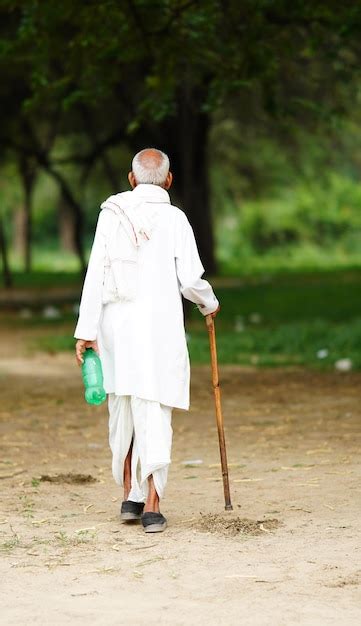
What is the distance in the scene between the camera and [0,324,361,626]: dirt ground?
17.9 ft

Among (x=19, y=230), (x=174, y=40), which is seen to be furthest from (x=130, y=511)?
(x=19, y=230)

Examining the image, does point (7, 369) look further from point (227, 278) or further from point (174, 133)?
point (227, 278)

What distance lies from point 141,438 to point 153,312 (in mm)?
661

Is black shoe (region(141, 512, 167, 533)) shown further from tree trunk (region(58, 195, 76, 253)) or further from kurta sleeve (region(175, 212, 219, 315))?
tree trunk (region(58, 195, 76, 253))

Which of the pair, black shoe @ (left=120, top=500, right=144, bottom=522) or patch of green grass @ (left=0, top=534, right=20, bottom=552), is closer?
patch of green grass @ (left=0, top=534, right=20, bottom=552)

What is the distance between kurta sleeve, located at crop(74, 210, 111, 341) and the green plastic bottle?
0.36 ft

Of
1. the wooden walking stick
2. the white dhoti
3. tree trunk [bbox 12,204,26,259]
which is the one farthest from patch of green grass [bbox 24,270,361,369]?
tree trunk [bbox 12,204,26,259]

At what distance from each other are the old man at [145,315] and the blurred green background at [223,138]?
5367 millimetres

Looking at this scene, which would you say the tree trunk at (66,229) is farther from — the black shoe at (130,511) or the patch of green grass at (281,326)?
the black shoe at (130,511)

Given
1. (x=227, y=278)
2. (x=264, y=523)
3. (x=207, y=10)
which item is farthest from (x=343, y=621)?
(x=227, y=278)

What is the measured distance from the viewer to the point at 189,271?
6996mm

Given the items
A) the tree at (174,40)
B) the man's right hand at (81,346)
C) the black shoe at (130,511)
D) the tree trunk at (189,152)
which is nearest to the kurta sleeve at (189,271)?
the man's right hand at (81,346)

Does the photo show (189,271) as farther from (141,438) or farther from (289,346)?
(289,346)

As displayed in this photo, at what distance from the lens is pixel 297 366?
49.3 feet
